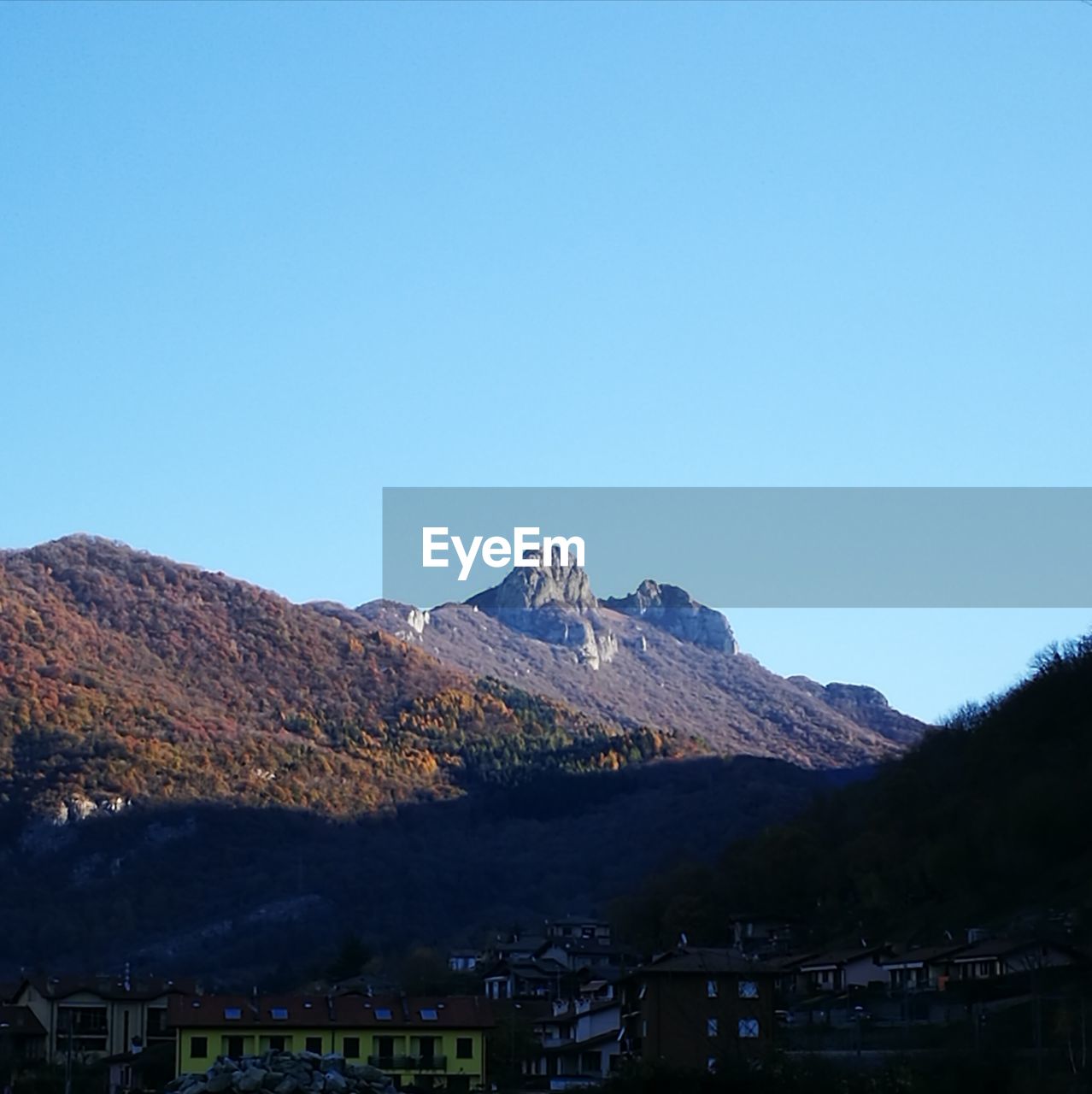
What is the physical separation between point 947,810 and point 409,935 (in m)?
36.4

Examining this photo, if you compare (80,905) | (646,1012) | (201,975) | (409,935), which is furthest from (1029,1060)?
(80,905)

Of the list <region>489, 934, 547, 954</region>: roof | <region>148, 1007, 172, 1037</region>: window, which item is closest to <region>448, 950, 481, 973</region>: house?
<region>489, 934, 547, 954</region>: roof

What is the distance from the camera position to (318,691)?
5940 inches

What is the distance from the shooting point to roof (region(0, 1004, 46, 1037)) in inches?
2323

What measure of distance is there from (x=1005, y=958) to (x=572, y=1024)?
38.6ft

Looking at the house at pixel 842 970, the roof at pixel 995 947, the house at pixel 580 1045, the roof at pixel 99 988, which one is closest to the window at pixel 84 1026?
the roof at pixel 99 988

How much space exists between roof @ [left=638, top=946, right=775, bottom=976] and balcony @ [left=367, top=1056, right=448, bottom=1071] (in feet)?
19.3

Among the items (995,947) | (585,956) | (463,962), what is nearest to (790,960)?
(995,947)

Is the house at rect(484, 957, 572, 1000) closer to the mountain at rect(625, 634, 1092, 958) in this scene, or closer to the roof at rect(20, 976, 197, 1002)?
the mountain at rect(625, 634, 1092, 958)

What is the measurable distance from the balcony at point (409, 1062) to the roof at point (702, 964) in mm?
5870

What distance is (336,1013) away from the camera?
54031mm

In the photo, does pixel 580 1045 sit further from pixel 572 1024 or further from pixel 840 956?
pixel 840 956

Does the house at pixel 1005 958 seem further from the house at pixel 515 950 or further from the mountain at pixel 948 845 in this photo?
the house at pixel 515 950

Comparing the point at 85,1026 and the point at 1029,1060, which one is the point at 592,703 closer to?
the point at 85,1026
